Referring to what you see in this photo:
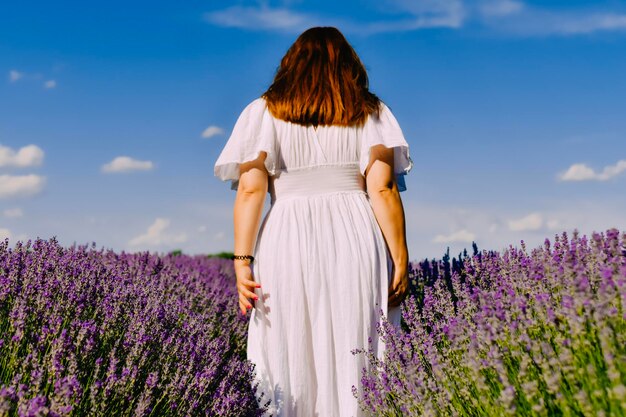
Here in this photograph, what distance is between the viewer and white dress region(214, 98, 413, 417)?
122 inches

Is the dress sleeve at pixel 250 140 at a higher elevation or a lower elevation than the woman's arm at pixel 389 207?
higher

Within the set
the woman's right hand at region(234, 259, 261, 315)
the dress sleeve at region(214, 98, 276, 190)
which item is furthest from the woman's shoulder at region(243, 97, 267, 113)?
the woman's right hand at region(234, 259, 261, 315)

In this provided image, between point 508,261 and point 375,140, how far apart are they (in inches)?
47.5

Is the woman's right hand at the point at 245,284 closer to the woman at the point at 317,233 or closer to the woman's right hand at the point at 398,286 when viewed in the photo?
the woman at the point at 317,233

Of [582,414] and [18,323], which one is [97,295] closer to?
[18,323]

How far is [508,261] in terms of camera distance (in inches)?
150

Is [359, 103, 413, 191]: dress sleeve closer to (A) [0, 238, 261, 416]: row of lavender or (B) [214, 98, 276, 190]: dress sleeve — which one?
(B) [214, 98, 276, 190]: dress sleeve

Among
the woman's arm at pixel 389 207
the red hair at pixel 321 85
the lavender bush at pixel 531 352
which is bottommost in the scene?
the lavender bush at pixel 531 352

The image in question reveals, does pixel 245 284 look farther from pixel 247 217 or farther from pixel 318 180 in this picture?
pixel 318 180

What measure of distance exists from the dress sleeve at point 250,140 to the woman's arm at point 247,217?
0.15 feet

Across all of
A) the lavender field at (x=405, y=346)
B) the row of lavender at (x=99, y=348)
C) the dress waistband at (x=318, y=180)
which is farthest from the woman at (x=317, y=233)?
the row of lavender at (x=99, y=348)

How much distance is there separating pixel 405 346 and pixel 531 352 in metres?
0.69

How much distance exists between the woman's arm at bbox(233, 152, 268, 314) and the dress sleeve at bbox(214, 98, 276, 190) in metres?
0.05

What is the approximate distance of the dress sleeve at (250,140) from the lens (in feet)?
10.4
